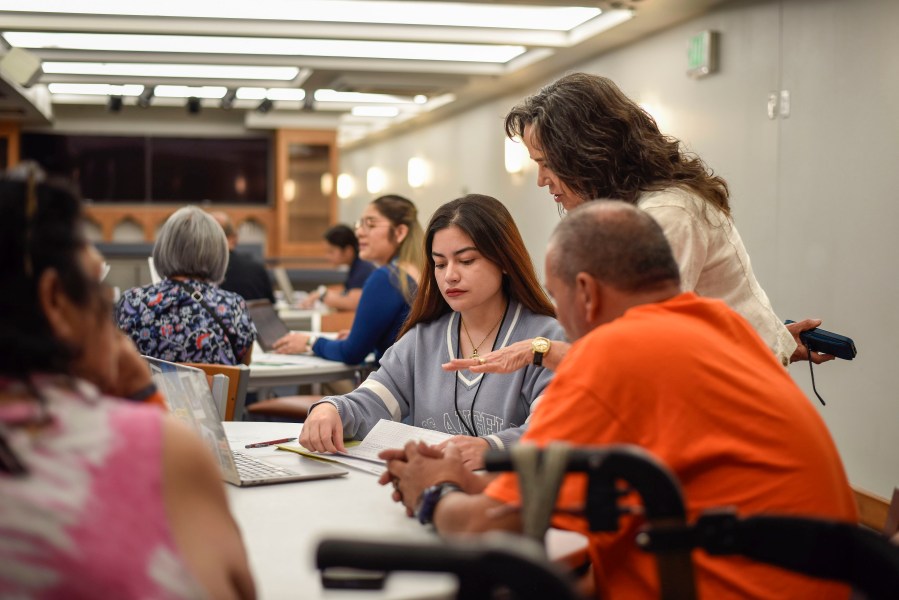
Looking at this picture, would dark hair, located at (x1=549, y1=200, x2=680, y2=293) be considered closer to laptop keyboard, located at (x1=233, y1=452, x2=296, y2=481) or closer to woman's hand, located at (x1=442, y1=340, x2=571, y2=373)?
woman's hand, located at (x1=442, y1=340, x2=571, y2=373)

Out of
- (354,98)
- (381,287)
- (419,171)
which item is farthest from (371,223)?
(419,171)

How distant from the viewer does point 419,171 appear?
11.5m

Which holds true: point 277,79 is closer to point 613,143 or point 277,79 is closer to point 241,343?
point 241,343

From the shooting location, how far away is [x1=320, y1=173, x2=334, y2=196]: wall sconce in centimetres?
1048

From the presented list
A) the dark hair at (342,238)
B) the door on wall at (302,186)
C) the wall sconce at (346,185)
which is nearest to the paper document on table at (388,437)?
the dark hair at (342,238)

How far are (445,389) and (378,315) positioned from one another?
159 centimetres

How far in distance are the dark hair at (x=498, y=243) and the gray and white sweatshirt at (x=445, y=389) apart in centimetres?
4

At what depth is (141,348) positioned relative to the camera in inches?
126

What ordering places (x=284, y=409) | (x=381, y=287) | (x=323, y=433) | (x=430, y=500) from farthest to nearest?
(x=284, y=409), (x=381, y=287), (x=323, y=433), (x=430, y=500)

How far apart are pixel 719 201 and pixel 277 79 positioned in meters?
6.32

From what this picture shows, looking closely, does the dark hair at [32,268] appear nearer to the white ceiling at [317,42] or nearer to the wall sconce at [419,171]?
the white ceiling at [317,42]

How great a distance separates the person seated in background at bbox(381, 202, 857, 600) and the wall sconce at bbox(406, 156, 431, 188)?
10142mm

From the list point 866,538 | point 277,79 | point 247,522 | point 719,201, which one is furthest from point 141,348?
point 277,79

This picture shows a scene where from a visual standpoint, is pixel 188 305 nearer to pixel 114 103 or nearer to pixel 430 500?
pixel 430 500
